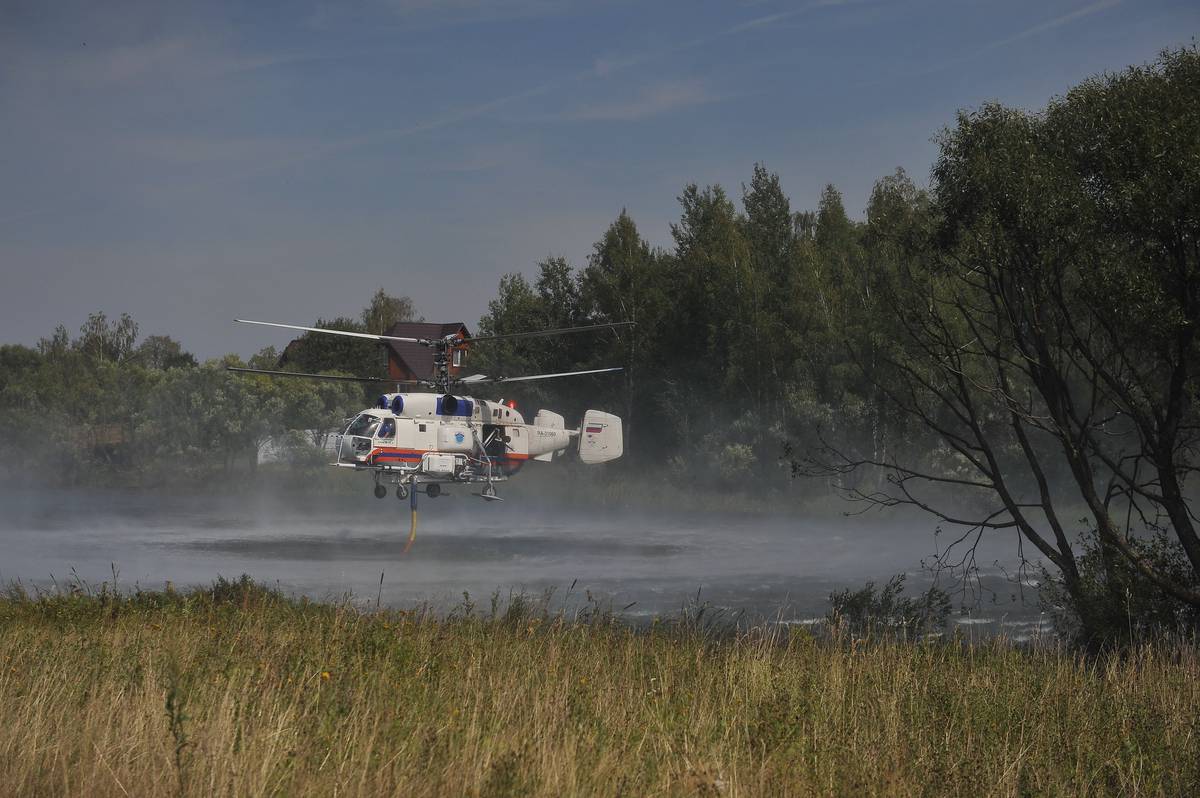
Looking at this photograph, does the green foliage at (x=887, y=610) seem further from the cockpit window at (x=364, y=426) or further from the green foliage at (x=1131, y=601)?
the cockpit window at (x=364, y=426)

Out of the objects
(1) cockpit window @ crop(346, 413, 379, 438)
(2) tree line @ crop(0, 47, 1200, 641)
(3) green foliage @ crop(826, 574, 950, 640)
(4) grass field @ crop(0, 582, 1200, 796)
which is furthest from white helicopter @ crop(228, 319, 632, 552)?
(4) grass field @ crop(0, 582, 1200, 796)

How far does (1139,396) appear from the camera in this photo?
26.0 meters

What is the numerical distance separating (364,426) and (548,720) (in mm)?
27715

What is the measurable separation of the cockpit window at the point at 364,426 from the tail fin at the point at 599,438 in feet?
36.0

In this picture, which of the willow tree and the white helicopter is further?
the white helicopter

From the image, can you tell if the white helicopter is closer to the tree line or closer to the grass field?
the tree line

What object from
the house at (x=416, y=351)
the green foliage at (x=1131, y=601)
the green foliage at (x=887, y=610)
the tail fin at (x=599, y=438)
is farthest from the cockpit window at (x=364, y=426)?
the green foliage at (x=1131, y=601)

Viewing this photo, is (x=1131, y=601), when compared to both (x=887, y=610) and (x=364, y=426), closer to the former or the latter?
(x=887, y=610)

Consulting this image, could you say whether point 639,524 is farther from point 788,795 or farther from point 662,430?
point 788,795

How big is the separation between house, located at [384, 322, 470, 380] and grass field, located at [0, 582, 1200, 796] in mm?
22714

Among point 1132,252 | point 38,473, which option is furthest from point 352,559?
point 38,473

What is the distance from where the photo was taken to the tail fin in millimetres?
43656

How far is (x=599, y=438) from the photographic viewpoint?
43969 mm

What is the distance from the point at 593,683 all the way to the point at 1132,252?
11.8 metres
